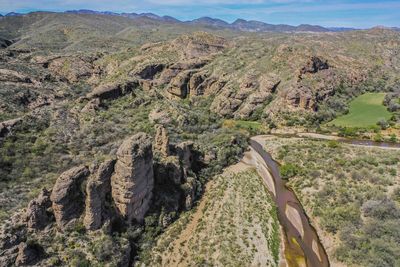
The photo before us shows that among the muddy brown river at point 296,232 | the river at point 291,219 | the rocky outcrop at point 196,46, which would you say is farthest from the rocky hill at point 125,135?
the muddy brown river at point 296,232

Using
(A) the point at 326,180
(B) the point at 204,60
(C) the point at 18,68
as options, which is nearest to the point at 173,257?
(A) the point at 326,180

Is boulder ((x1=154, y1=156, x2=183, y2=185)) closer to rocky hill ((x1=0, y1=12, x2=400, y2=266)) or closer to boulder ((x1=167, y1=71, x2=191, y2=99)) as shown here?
rocky hill ((x1=0, y1=12, x2=400, y2=266))

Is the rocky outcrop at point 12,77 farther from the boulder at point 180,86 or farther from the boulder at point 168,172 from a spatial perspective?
the boulder at point 180,86

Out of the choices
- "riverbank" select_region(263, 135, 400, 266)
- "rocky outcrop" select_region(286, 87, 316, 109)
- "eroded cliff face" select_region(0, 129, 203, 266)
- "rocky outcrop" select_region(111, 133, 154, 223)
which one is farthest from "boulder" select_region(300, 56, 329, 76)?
"rocky outcrop" select_region(111, 133, 154, 223)

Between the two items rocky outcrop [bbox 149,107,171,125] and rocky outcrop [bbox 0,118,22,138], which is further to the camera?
rocky outcrop [bbox 149,107,171,125]

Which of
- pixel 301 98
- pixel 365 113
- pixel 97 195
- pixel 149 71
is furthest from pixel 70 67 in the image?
pixel 365 113

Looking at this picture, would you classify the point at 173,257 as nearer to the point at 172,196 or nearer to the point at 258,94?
the point at 172,196
